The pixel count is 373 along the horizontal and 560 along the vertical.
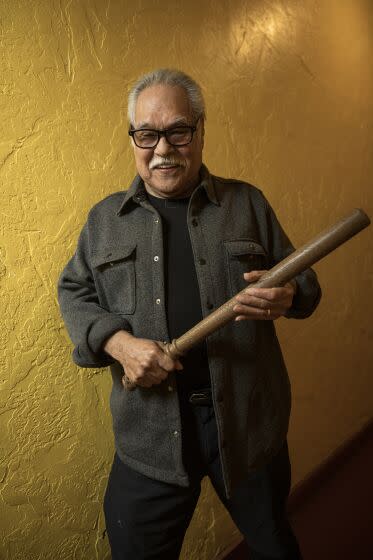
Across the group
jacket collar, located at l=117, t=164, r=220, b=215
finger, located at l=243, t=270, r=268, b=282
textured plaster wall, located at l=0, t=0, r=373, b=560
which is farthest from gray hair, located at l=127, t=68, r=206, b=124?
finger, located at l=243, t=270, r=268, b=282

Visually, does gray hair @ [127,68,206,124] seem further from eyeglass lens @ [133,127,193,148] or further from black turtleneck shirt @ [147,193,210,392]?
black turtleneck shirt @ [147,193,210,392]

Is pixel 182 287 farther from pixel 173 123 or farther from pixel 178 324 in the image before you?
pixel 173 123

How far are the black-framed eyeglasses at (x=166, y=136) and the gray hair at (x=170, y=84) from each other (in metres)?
0.04

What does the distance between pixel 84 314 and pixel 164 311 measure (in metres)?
0.18

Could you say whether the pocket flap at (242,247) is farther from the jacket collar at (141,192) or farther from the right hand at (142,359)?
the right hand at (142,359)

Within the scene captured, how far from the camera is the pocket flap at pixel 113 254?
953 mm

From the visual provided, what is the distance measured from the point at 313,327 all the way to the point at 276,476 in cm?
90

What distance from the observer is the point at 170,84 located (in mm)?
901

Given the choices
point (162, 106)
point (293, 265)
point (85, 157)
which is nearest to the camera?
point (293, 265)

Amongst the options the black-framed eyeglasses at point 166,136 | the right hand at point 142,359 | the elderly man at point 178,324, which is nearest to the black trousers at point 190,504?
the elderly man at point 178,324

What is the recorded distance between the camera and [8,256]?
104 cm

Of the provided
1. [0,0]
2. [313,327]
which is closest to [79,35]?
[0,0]

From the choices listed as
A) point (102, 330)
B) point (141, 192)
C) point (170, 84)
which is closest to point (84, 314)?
point (102, 330)

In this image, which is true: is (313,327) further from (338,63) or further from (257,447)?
(338,63)
